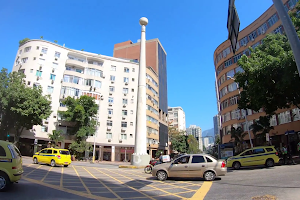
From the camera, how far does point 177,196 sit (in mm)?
7750

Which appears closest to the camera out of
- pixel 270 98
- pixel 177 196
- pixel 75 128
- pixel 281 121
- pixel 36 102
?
pixel 177 196

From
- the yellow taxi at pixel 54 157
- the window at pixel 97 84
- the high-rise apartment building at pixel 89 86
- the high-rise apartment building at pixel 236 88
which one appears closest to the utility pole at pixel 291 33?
the yellow taxi at pixel 54 157

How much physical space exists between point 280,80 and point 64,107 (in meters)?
37.1

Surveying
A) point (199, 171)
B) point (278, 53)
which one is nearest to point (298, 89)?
point (278, 53)

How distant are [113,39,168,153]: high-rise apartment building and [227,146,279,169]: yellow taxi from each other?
42.0 meters

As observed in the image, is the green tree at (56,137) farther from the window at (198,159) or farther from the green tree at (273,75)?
the window at (198,159)

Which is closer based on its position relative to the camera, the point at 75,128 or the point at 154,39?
the point at 75,128

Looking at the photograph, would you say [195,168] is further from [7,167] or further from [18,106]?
[18,106]

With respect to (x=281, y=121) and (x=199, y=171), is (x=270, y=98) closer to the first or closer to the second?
(x=199, y=171)

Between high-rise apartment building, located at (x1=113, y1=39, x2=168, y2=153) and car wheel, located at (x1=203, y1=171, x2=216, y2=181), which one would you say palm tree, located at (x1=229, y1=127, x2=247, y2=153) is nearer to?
car wheel, located at (x1=203, y1=171, x2=216, y2=181)

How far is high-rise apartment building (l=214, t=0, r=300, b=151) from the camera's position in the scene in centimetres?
2848

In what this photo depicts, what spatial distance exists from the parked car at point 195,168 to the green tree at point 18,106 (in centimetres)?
2850

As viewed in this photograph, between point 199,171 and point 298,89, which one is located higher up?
Result: point 298,89

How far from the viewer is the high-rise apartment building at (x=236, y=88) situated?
2848 cm
